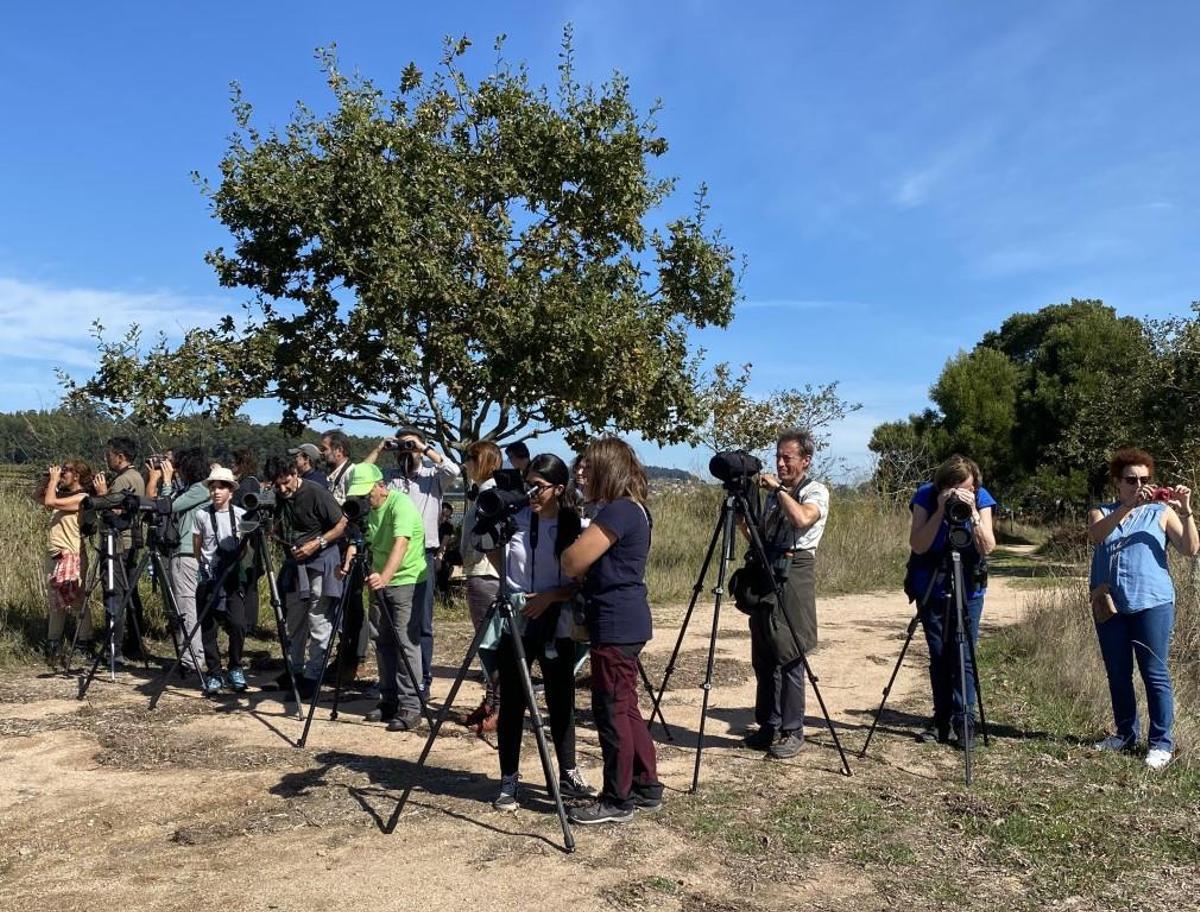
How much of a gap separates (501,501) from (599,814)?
4.80 feet

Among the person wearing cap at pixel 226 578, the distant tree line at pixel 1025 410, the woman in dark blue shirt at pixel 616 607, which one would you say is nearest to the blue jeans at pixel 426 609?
the person wearing cap at pixel 226 578

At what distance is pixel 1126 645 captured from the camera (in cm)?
556

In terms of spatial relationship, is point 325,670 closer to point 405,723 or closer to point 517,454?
point 405,723

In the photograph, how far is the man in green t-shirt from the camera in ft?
20.1

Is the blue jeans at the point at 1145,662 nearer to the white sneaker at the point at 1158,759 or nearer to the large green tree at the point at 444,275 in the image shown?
the white sneaker at the point at 1158,759

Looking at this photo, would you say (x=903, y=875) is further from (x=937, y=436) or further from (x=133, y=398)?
(x=937, y=436)

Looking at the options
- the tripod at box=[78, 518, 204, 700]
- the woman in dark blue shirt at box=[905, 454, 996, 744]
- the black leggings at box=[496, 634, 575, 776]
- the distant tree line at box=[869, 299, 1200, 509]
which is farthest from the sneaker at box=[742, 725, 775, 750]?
the distant tree line at box=[869, 299, 1200, 509]

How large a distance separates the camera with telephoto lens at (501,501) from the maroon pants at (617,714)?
→ 0.72 metres

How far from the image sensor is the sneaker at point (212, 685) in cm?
695

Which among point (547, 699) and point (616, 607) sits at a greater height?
point (616, 607)

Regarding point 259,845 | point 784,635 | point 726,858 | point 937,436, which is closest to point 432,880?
point 259,845

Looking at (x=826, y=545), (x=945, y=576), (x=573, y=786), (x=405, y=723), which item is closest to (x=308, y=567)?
(x=405, y=723)

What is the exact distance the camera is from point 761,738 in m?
5.79

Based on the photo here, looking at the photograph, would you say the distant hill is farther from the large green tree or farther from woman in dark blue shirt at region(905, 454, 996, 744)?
woman in dark blue shirt at region(905, 454, 996, 744)
